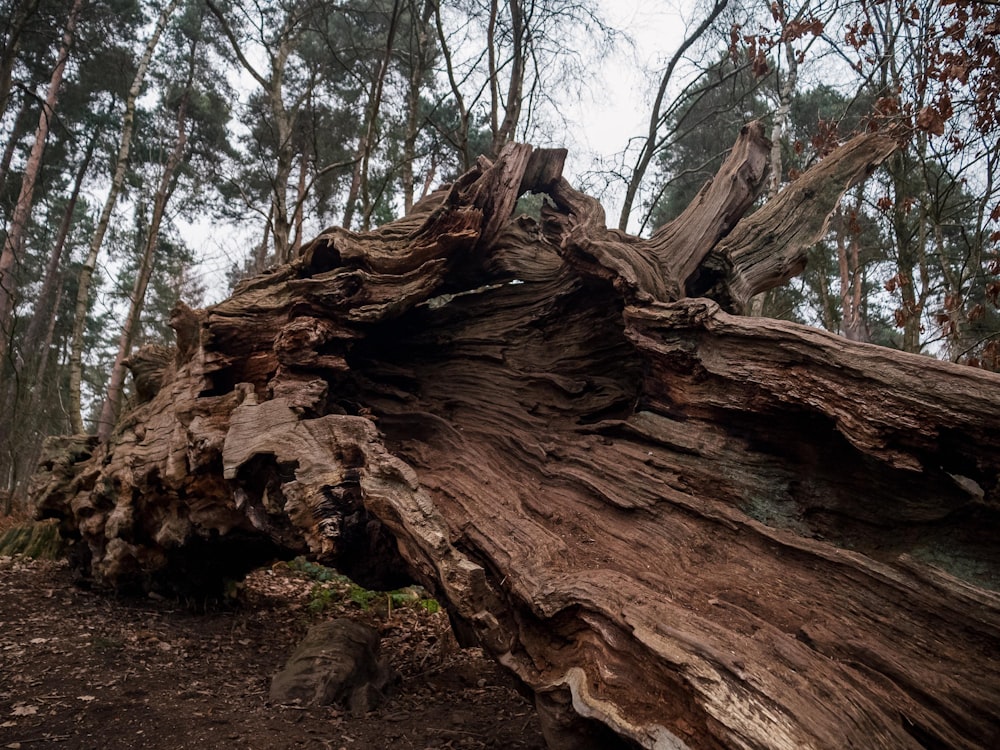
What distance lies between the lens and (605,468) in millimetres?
3471

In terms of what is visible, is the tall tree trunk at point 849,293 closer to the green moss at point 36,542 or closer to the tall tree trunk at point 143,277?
the tall tree trunk at point 143,277

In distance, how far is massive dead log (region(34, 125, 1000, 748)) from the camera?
2.18 m

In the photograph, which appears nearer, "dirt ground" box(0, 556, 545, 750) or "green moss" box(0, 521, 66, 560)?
"dirt ground" box(0, 556, 545, 750)

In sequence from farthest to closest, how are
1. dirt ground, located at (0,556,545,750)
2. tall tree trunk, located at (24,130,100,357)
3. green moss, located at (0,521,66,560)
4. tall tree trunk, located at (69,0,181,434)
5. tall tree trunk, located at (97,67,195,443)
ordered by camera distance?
tall tree trunk, located at (24,130,100,357), tall tree trunk, located at (97,67,195,443), tall tree trunk, located at (69,0,181,434), green moss, located at (0,521,66,560), dirt ground, located at (0,556,545,750)

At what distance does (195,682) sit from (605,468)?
272 centimetres

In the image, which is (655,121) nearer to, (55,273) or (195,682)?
(195,682)

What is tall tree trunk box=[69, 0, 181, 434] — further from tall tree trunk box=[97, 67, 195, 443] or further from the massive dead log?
the massive dead log

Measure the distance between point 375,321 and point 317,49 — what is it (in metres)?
14.3

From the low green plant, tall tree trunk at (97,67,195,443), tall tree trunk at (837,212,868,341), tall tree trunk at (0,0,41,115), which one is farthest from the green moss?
tall tree trunk at (837,212,868,341)

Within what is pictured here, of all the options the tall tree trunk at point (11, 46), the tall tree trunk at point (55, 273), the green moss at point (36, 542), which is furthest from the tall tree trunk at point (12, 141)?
the green moss at point (36, 542)

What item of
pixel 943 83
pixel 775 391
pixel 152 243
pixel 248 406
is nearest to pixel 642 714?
pixel 775 391

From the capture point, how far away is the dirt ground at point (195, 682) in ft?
9.44

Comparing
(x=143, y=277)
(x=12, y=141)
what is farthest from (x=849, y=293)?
(x=12, y=141)

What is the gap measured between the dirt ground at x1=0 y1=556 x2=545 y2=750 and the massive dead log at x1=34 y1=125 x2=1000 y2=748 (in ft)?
1.57
